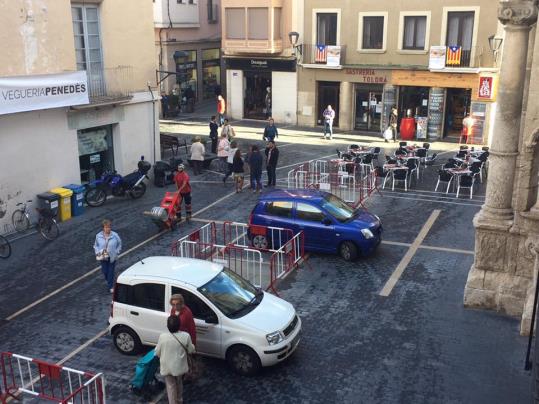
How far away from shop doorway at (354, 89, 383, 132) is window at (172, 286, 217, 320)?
2495 centimetres

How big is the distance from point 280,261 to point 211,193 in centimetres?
710

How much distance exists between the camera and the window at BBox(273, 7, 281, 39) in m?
34.5

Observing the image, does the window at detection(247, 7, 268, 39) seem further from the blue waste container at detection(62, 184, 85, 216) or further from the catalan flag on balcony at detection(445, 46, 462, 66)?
the blue waste container at detection(62, 184, 85, 216)

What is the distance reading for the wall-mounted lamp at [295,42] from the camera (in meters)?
33.9

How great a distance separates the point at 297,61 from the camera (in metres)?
35.0

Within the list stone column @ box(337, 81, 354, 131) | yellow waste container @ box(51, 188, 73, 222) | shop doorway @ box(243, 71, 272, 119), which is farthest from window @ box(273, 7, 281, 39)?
yellow waste container @ box(51, 188, 73, 222)

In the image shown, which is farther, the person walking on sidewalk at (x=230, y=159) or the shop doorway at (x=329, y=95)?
the shop doorway at (x=329, y=95)

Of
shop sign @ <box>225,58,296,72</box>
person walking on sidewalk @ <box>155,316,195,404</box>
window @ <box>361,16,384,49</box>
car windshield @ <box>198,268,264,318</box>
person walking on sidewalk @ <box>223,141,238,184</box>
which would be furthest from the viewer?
shop sign @ <box>225,58,296,72</box>

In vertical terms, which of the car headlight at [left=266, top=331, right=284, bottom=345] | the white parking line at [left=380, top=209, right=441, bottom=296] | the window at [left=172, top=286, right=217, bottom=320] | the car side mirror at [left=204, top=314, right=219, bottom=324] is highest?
the window at [left=172, top=286, right=217, bottom=320]

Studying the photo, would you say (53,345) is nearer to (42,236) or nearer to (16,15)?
(42,236)

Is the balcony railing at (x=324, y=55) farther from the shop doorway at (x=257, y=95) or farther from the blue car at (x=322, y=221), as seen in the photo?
the blue car at (x=322, y=221)

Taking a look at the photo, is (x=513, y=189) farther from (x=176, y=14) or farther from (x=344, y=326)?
(x=176, y=14)

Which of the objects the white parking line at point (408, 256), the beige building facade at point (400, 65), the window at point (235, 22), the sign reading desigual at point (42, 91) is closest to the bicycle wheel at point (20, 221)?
the sign reading desigual at point (42, 91)

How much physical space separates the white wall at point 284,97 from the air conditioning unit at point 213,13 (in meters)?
10.4
